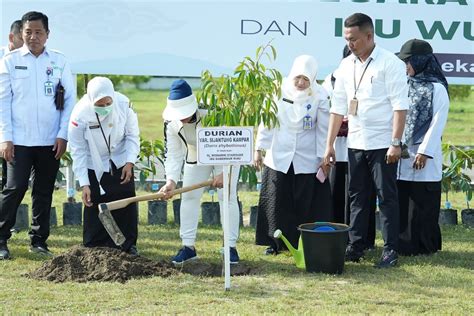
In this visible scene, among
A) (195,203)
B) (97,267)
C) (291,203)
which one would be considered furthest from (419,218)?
(97,267)

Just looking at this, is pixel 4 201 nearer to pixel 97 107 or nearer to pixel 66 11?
pixel 97 107

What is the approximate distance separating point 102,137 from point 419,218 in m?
2.80

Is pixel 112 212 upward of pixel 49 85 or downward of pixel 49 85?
downward

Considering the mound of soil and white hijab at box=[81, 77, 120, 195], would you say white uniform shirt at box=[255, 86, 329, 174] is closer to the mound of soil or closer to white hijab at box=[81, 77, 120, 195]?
white hijab at box=[81, 77, 120, 195]

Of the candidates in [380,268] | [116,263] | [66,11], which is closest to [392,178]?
[380,268]

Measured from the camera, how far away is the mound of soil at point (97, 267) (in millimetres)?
7012

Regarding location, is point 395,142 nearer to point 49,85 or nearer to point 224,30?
point 49,85

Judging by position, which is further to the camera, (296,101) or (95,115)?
(296,101)

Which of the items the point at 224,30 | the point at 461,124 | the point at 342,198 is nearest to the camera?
the point at 342,198

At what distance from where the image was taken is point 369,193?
25.7 ft

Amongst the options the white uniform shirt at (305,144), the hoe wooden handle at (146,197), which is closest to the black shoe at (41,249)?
the hoe wooden handle at (146,197)

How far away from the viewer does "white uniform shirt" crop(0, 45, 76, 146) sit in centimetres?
802

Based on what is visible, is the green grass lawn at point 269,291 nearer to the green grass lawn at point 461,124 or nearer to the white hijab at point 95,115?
the white hijab at point 95,115

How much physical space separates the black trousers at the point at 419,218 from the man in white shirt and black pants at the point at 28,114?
2.99 metres
